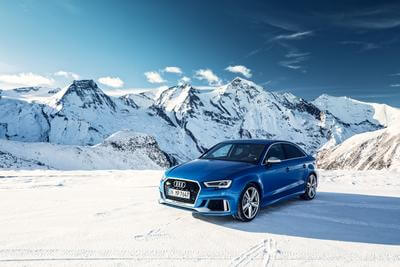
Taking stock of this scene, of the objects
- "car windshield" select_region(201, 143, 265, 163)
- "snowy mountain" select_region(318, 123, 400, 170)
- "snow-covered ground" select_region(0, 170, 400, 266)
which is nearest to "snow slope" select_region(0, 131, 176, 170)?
"snowy mountain" select_region(318, 123, 400, 170)

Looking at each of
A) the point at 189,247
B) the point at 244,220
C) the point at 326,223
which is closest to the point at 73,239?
the point at 189,247

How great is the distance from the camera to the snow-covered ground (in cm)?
516

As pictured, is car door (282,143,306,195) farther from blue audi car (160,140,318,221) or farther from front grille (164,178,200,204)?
front grille (164,178,200,204)

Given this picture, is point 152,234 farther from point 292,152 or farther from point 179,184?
point 292,152

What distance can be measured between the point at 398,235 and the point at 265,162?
2.73 meters

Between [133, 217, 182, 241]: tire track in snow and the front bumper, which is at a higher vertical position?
the front bumper

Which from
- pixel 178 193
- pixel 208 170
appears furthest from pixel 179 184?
pixel 208 170

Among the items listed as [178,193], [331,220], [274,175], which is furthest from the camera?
[274,175]

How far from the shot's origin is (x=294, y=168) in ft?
28.5

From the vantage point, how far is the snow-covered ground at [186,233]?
5164 mm

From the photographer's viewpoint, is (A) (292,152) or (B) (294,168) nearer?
(B) (294,168)

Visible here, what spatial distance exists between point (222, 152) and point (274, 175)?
141cm

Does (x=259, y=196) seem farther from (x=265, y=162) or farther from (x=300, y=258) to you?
(x=300, y=258)

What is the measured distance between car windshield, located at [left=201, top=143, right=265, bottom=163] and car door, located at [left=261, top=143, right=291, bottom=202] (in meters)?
0.24
